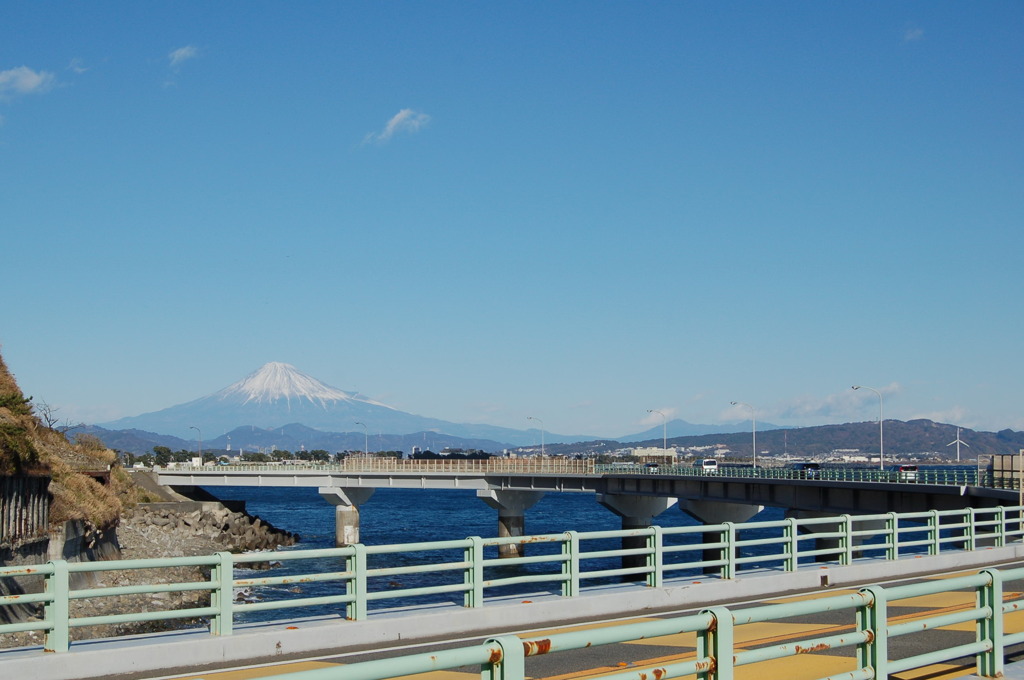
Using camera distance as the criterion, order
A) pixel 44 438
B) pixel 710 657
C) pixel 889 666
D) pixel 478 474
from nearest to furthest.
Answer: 1. pixel 710 657
2. pixel 889 666
3. pixel 44 438
4. pixel 478 474

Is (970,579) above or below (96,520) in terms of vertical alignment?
above

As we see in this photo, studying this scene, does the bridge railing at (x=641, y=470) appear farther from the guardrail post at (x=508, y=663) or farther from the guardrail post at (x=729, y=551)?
the guardrail post at (x=508, y=663)

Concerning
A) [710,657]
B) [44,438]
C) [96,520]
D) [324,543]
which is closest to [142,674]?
[710,657]

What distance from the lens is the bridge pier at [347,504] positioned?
85.3 metres

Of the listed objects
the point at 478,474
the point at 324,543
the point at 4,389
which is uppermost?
the point at 4,389

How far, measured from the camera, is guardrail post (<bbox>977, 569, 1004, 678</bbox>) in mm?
9633

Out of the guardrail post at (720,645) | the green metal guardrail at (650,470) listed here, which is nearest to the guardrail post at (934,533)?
the guardrail post at (720,645)

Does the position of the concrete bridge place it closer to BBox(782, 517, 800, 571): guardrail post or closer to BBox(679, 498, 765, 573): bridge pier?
BBox(679, 498, 765, 573): bridge pier

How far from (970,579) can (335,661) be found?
6658 millimetres

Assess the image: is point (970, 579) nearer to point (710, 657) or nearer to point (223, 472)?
point (710, 657)

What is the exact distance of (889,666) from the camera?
864 cm

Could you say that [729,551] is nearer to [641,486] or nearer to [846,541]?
[846,541]

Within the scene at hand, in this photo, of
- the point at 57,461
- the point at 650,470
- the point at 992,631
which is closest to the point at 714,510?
the point at 650,470

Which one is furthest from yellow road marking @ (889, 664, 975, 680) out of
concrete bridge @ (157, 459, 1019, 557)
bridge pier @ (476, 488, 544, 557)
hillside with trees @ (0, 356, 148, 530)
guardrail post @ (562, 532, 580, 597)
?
bridge pier @ (476, 488, 544, 557)
